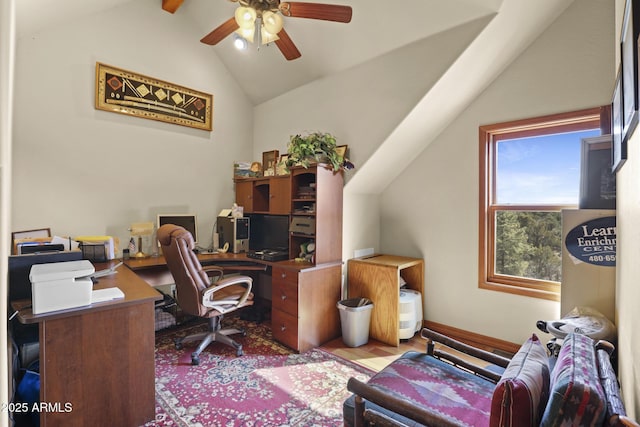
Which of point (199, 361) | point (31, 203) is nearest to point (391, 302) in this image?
point (199, 361)

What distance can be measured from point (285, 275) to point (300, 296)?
0.82 ft

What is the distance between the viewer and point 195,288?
2.58m

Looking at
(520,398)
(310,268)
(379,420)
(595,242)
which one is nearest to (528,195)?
(595,242)

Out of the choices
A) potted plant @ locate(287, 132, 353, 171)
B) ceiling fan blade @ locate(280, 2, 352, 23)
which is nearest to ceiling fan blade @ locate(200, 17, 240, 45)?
ceiling fan blade @ locate(280, 2, 352, 23)

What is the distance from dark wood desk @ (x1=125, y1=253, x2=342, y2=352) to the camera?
282 cm

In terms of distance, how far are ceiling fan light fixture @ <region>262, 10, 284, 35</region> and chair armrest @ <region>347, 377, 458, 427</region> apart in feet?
7.63

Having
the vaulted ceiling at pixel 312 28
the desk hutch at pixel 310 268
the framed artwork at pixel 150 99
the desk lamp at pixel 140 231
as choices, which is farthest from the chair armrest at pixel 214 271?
the vaulted ceiling at pixel 312 28

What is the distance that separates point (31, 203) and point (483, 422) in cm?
373

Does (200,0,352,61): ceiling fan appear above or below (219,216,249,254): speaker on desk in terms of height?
above

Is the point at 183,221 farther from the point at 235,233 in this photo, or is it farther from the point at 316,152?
the point at 316,152

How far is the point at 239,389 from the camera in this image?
2246mm

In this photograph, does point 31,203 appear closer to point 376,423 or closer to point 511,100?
point 376,423

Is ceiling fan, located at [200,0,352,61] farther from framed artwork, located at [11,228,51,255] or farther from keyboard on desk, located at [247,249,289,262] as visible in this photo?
framed artwork, located at [11,228,51,255]

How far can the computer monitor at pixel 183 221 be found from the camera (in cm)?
344
